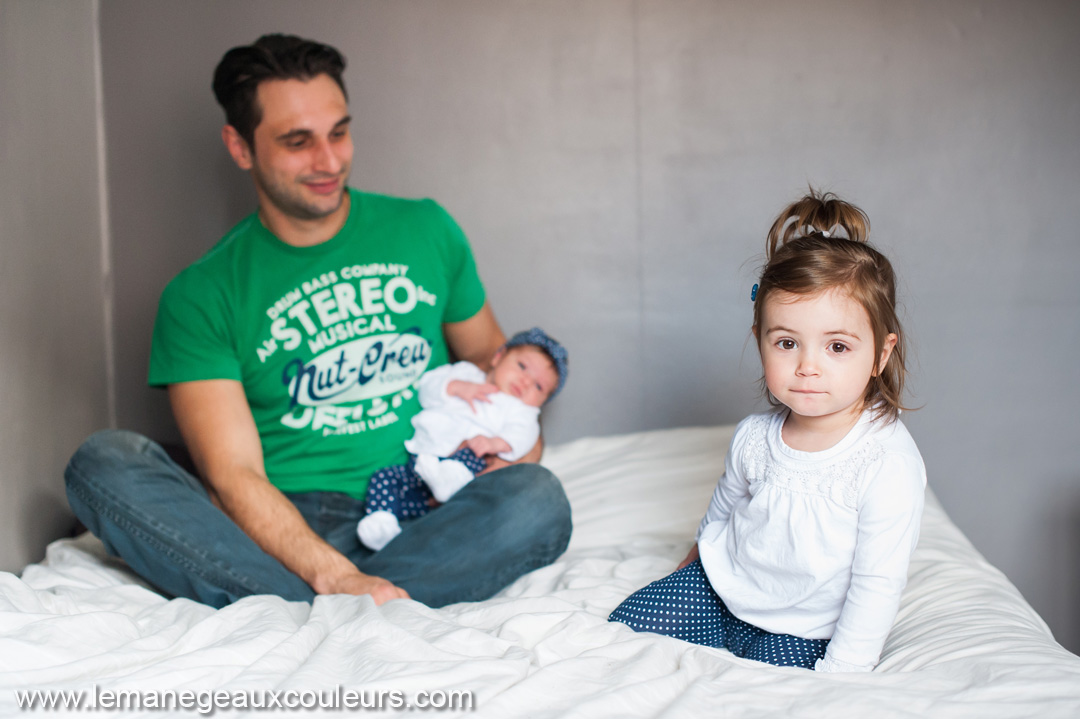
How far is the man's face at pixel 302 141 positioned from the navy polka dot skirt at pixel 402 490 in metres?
0.62

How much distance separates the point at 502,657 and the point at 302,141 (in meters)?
1.22

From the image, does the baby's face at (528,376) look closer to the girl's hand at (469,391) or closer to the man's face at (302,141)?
the girl's hand at (469,391)

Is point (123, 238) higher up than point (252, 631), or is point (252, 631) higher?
point (123, 238)

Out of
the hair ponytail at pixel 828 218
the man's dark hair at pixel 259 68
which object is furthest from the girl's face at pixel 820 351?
the man's dark hair at pixel 259 68

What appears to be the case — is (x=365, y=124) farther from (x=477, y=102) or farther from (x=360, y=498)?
(x=360, y=498)

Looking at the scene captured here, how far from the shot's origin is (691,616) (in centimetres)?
132

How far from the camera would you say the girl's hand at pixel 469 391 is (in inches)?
72.5

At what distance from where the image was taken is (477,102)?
2.31 metres

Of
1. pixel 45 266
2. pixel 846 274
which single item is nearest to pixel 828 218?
pixel 846 274

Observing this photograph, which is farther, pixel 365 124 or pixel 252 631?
pixel 365 124

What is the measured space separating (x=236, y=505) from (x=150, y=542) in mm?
202

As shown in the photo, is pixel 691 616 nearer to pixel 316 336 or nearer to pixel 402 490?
pixel 402 490

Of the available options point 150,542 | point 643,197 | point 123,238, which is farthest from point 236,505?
point 643,197

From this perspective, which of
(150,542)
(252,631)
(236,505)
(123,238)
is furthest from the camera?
(123,238)
